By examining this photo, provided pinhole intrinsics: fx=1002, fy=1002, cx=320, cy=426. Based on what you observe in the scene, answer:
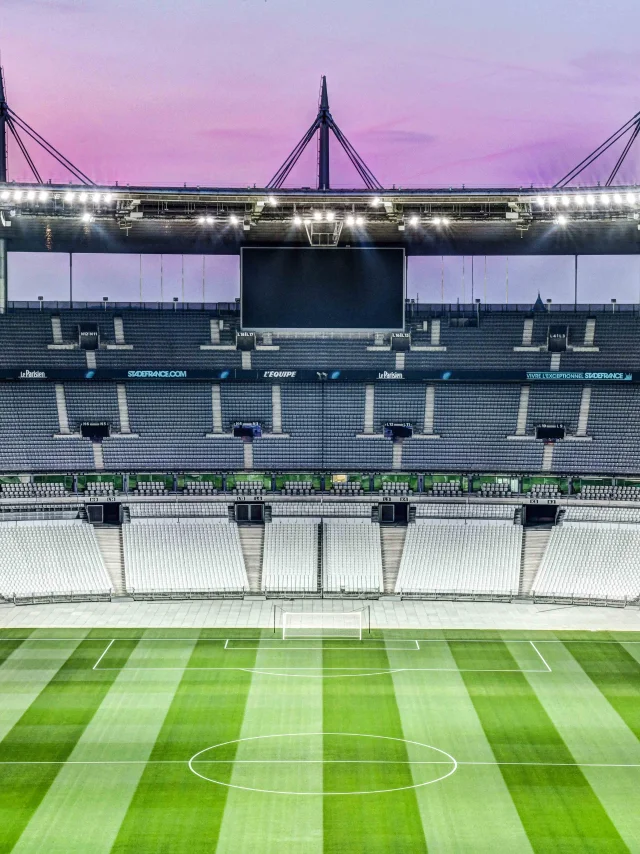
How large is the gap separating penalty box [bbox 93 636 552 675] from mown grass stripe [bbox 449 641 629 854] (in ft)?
4.75

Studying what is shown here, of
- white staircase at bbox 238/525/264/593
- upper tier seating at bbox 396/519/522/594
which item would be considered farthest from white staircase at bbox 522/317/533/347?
white staircase at bbox 238/525/264/593

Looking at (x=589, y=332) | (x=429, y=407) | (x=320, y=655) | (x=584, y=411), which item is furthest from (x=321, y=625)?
(x=589, y=332)

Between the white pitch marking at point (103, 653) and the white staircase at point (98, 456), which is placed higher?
the white staircase at point (98, 456)

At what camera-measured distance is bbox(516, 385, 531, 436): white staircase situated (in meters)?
50.2

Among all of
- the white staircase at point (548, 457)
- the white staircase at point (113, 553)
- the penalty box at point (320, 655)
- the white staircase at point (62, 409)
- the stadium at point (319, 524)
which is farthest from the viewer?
the white staircase at point (62, 409)

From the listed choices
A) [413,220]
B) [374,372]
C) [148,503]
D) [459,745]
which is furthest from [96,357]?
[459,745]

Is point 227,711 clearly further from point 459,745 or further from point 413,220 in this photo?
point 413,220

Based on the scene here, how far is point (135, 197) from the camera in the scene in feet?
138

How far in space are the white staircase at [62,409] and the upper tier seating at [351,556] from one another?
13746 mm

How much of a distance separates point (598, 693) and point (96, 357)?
29.8 m

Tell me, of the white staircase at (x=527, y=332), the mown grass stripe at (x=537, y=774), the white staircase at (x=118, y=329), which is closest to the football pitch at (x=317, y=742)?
the mown grass stripe at (x=537, y=774)

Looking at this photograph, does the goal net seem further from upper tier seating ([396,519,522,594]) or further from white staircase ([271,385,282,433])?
white staircase ([271,385,282,433])

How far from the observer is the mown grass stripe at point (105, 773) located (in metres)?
23.9

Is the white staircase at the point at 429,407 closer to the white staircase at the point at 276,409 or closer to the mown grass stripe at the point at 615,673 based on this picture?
the white staircase at the point at 276,409
